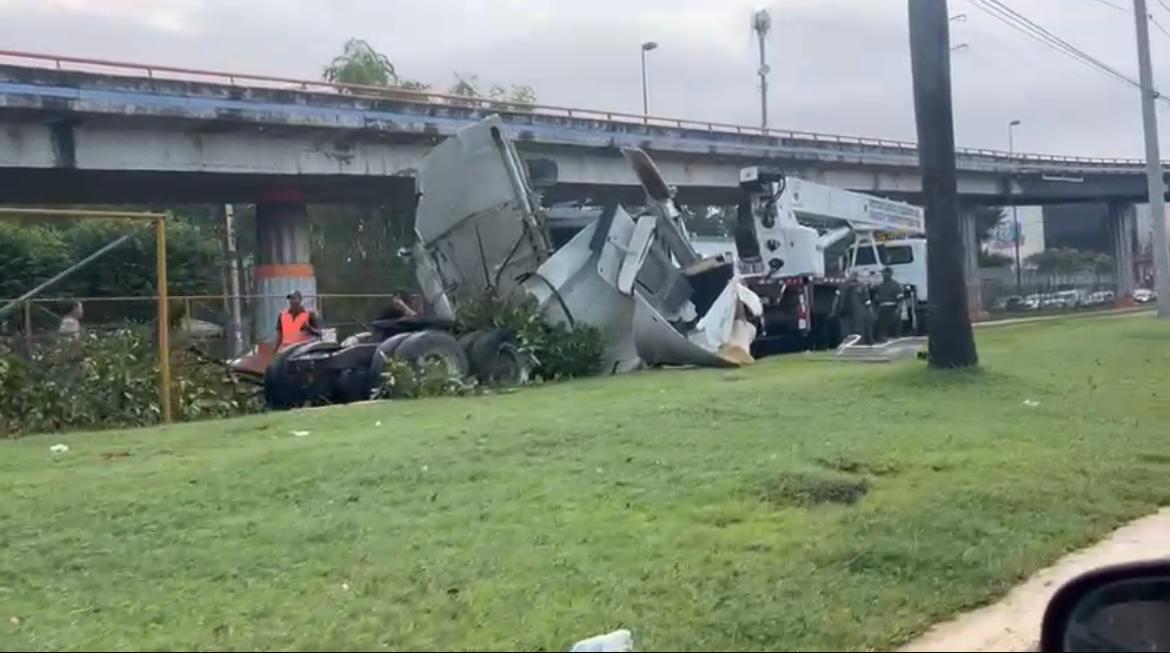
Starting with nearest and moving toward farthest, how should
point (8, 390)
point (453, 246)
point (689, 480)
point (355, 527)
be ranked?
1. point (355, 527)
2. point (689, 480)
3. point (8, 390)
4. point (453, 246)

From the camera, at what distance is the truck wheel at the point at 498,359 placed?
1698 centimetres

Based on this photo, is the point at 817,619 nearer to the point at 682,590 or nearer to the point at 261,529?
the point at 682,590

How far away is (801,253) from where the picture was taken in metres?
25.1

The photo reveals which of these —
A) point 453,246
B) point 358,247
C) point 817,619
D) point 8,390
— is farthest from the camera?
point 358,247

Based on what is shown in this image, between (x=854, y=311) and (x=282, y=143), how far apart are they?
15.5 m

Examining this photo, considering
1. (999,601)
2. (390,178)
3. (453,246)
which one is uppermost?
(390,178)

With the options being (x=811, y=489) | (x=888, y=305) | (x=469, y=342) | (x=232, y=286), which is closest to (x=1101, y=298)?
(x=888, y=305)

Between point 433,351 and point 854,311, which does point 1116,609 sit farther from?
point 854,311

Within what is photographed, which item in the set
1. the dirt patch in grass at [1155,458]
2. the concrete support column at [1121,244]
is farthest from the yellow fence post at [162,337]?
the concrete support column at [1121,244]

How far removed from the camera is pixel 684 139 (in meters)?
44.0

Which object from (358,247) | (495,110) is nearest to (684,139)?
(495,110)

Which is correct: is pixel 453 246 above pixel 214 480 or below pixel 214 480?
above

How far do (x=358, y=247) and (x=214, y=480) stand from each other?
4573 cm

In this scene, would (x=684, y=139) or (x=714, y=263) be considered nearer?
(x=714, y=263)
